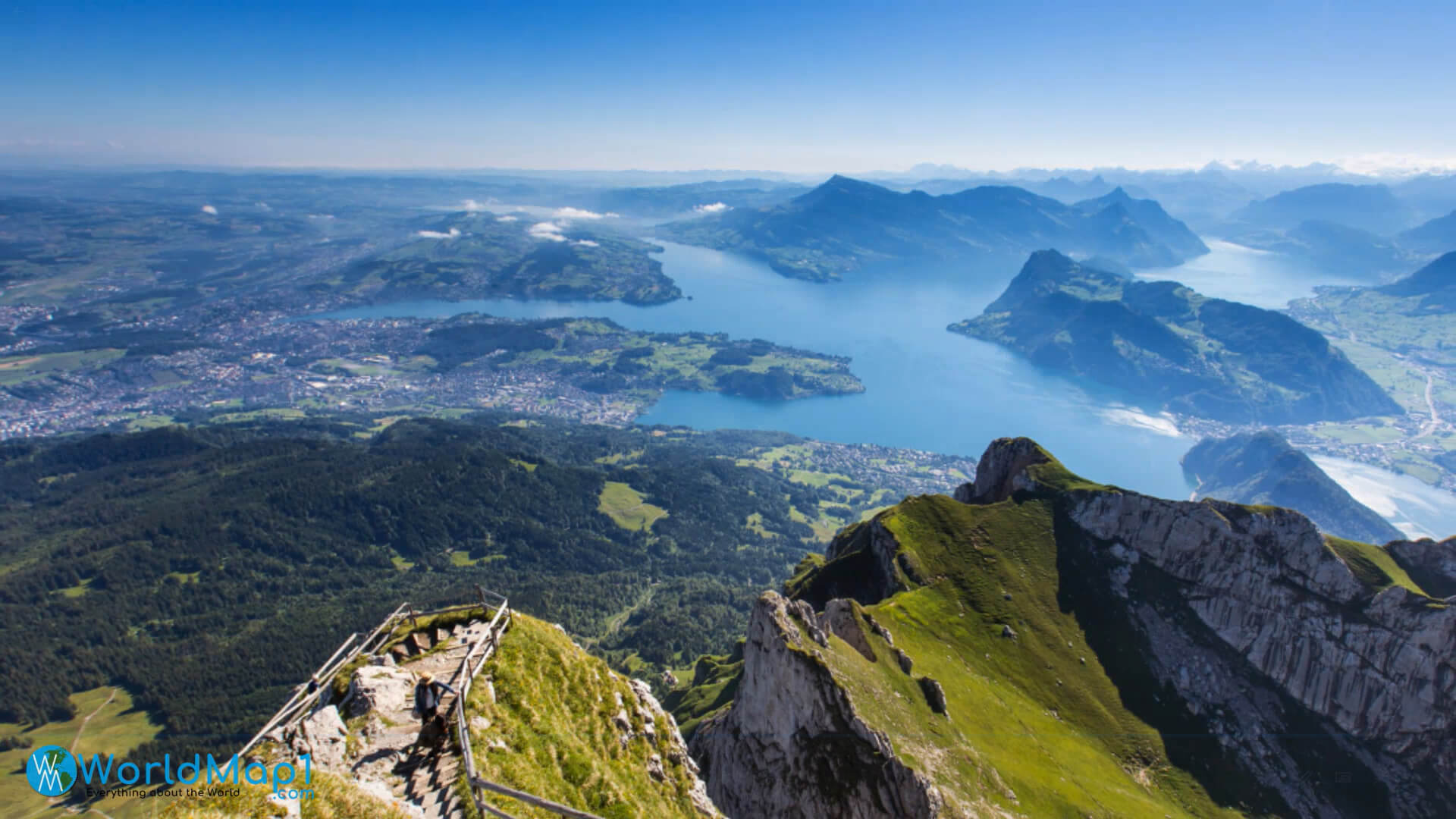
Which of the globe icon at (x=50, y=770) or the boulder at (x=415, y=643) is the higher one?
the globe icon at (x=50, y=770)

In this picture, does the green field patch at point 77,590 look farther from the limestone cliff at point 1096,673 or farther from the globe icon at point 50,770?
the globe icon at point 50,770

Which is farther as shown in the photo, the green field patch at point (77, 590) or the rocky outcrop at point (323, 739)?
the green field patch at point (77, 590)

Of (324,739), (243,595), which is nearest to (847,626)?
(324,739)

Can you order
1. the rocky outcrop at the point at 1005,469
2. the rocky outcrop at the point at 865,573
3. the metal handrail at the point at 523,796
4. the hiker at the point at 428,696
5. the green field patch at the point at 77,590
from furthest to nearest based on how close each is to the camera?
the green field patch at the point at 77,590
the rocky outcrop at the point at 1005,469
the rocky outcrop at the point at 865,573
the hiker at the point at 428,696
the metal handrail at the point at 523,796

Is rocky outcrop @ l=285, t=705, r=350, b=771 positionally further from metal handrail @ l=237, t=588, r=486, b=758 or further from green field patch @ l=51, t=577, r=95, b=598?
green field patch @ l=51, t=577, r=95, b=598

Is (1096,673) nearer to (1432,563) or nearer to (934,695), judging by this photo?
(934,695)

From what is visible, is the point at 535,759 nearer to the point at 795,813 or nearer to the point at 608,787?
the point at 608,787

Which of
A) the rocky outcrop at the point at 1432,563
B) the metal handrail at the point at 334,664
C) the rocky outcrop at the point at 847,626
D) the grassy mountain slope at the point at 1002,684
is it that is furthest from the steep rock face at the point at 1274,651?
the metal handrail at the point at 334,664

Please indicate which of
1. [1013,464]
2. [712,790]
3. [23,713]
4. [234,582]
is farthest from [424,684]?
[234,582]
